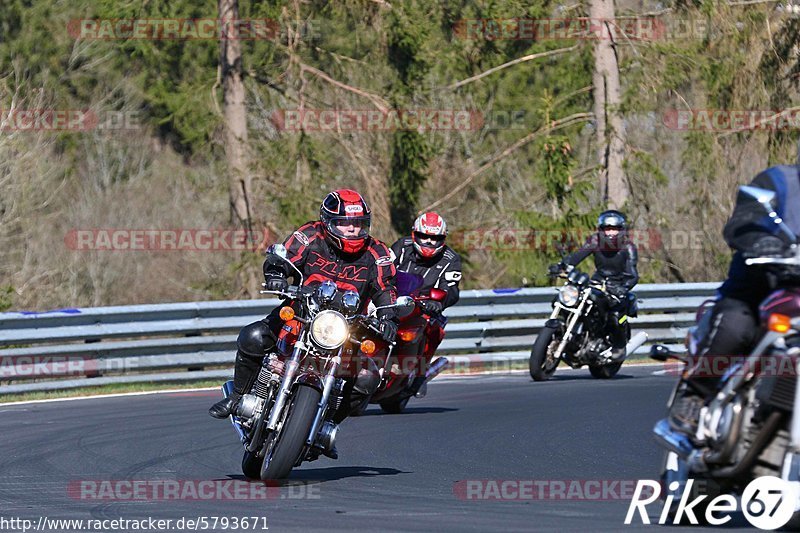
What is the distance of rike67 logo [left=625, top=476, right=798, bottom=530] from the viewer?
620cm

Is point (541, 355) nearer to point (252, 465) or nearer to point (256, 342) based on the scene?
point (256, 342)

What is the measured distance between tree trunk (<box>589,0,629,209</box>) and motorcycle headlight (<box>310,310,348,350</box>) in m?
17.2

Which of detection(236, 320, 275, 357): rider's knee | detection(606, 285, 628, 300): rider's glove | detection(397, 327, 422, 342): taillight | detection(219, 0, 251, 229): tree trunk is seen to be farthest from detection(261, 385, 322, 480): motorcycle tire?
detection(219, 0, 251, 229): tree trunk

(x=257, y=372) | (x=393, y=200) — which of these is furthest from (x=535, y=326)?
(x=257, y=372)

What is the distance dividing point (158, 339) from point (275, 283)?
802 cm

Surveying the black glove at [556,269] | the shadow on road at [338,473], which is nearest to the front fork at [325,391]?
the shadow on road at [338,473]

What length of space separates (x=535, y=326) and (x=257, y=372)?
33.9ft

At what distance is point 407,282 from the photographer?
44.1 ft

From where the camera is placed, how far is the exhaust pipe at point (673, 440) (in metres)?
6.51

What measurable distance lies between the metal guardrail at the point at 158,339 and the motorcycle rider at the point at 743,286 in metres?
10.1

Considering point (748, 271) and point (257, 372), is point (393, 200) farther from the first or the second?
point (748, 271)

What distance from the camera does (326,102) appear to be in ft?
88.2

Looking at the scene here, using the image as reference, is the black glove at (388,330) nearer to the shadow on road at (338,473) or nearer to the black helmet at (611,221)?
the shadow on road at (338,473)

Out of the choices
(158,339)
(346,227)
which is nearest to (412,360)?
(346,227)
